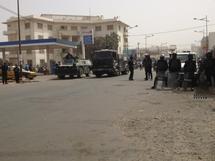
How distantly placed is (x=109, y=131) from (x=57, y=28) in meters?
110

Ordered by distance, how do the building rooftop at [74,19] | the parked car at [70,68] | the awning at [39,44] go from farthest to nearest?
the building rooftop at [74,19] → the awning at [39,44] → the parked car at [70,68]

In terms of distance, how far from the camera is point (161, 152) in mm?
7789

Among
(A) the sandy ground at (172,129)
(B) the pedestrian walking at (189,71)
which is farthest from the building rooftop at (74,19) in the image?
(A) the sandy ground at (172,129)

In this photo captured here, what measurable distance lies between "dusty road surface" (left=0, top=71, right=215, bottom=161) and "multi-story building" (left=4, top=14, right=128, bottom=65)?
80.8 metres

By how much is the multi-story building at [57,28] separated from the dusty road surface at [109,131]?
80.8 m

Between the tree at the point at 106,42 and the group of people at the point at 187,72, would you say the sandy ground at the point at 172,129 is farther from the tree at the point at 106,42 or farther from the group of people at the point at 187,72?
the tree at the point at 106,42

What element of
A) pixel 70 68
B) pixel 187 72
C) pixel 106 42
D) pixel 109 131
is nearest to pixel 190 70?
pixel 187 72

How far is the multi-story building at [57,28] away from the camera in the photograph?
10206 centimetres

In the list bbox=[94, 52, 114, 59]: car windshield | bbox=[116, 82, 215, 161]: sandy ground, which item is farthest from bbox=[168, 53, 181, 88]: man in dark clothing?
bbox=[94, 52, 114, 59]: car windshield

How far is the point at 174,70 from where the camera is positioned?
73.2 feet

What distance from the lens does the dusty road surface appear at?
304 inches

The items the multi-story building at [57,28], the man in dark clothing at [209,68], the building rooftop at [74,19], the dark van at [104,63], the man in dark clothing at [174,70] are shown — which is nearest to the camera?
the man in dark clothing at [209,68]

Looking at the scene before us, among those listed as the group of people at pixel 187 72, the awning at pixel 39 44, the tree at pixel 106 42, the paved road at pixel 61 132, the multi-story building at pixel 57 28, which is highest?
the multi-story building at pixel 57 28

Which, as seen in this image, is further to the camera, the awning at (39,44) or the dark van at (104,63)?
the awning at (39,44)
